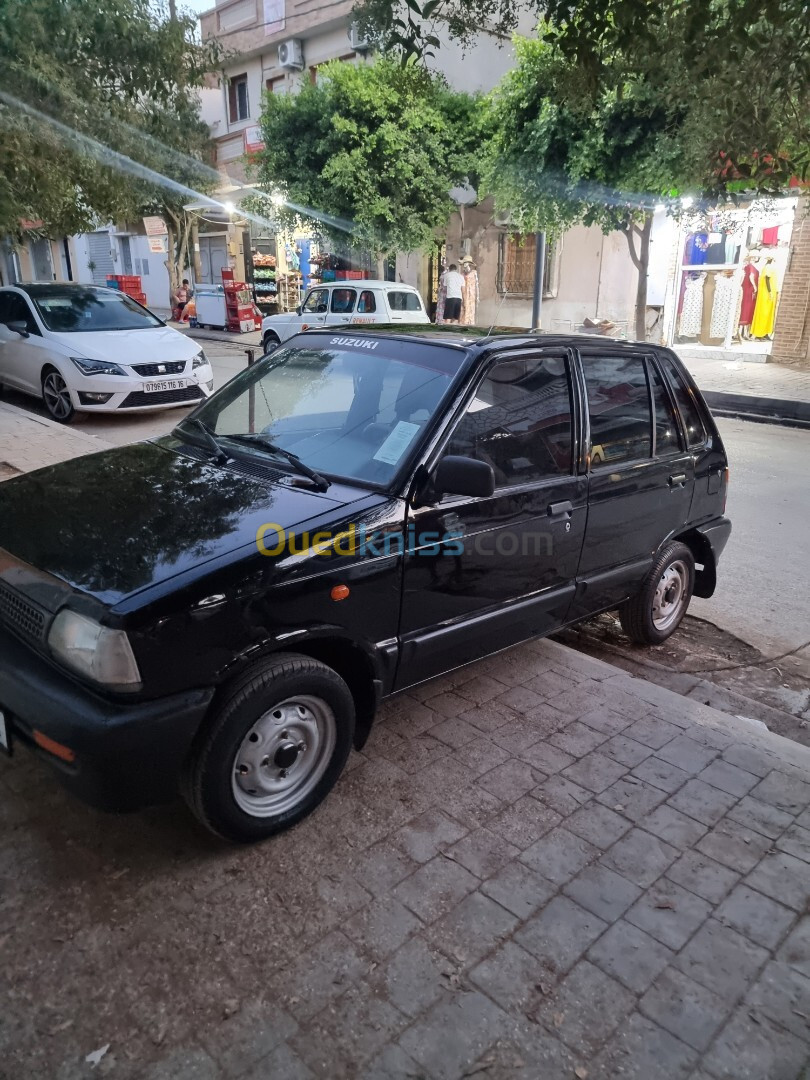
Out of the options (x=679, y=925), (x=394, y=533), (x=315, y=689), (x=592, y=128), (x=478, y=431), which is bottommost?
(x=679, y=925)

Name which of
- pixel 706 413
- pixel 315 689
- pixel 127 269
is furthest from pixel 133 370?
pixel 127 269

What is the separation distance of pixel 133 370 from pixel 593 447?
749cm

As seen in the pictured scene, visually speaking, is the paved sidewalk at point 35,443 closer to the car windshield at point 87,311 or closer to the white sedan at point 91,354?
the white sedan at point 91,354

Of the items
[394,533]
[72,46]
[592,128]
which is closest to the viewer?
[394,533]

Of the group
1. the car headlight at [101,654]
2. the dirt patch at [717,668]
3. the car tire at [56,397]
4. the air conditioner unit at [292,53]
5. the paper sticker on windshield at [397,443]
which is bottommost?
the dirt patch at [717,668]

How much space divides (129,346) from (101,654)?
8585 millimetres

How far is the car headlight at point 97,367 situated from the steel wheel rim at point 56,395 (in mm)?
362

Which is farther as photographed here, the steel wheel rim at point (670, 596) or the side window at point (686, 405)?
the steel wheel rim at point (670, 596)

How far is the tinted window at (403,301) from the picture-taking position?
15422 millimetres

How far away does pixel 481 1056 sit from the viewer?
2066mm

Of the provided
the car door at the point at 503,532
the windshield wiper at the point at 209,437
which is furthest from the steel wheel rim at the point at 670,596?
the windshield wiper at the point at 209,437

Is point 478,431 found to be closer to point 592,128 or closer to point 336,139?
point 592,128

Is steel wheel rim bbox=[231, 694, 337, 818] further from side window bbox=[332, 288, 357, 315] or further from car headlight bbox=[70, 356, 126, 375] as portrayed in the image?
side window bbox=[332, 288, 357, 315]

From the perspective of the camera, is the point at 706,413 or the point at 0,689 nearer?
the point at 0,689
